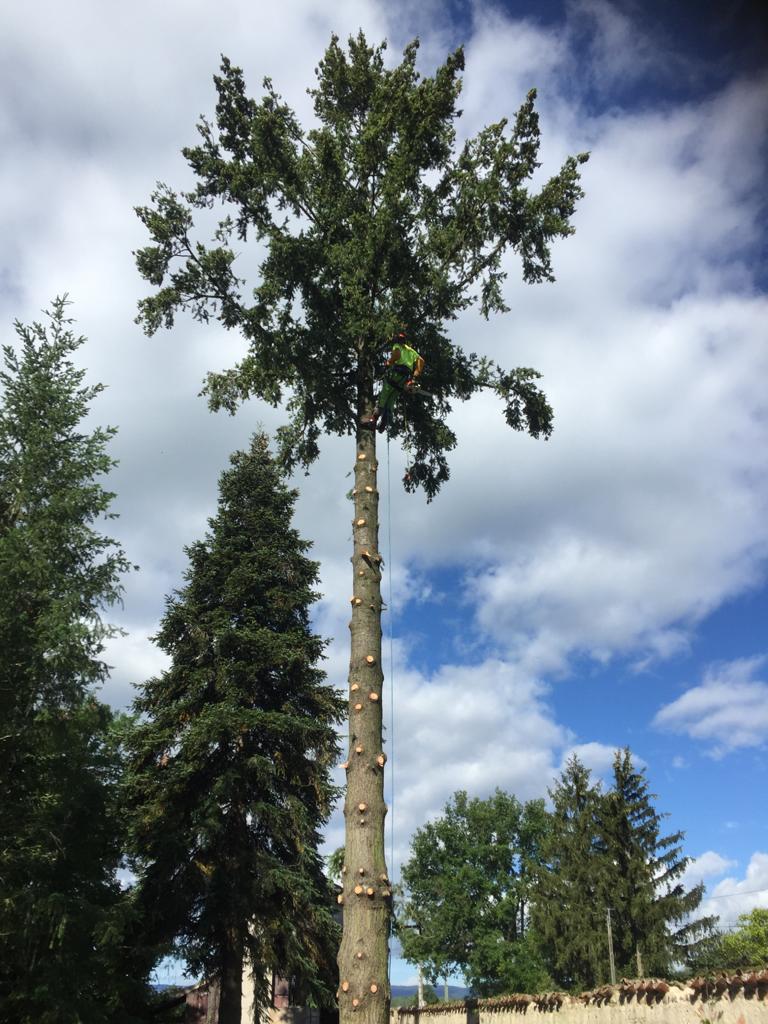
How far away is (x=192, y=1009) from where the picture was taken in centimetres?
2514

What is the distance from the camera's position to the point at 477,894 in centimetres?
5497

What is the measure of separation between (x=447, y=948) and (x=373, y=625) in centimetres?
5292

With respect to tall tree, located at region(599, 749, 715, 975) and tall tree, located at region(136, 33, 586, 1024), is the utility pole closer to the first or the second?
tall tree, located at region(599, 749, 715, 975)

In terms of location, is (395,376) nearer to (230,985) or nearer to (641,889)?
(230,985)

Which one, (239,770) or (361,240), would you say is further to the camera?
(239,770)

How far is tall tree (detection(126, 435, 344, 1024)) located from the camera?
660 inches

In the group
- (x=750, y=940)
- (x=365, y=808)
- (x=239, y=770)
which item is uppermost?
(x=239, y=770)

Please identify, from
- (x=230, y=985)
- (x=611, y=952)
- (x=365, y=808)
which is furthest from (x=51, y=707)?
(x=611, y=952)

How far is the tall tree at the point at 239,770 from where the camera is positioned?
55.0ft

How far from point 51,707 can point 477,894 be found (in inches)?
2001

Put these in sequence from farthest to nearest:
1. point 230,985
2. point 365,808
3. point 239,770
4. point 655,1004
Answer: point 239,770, point 230,985, point 655,1004, point 365,808

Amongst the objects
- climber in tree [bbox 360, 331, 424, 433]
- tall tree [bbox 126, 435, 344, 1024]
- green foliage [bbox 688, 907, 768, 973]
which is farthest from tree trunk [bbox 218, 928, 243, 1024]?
green foliage [bbox 688, 907, 768, 973]

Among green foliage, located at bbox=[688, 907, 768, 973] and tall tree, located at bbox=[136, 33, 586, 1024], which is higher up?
tall tree, located at bbox=[136, 33, 586, 1024]

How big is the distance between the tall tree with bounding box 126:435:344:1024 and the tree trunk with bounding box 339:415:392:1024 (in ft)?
25.8
